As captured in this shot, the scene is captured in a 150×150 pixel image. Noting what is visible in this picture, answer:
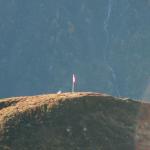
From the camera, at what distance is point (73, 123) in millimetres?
32312

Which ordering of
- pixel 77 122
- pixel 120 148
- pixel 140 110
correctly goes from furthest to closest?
pixel 140 110 < pixel 77 122 < pixel 120 148

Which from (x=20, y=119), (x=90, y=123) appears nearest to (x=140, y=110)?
(x=90, y=123)

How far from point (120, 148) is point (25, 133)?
16.1ft

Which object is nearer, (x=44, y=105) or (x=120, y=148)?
(x=120, y=148)

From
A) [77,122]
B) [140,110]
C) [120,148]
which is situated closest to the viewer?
[120,148]

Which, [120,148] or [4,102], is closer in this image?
[120,148]

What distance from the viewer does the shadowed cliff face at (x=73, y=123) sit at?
100ft

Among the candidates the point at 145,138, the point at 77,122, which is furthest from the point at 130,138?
the point at 77,122

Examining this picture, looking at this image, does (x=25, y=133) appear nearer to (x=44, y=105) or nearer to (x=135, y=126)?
(x=44, y=105)

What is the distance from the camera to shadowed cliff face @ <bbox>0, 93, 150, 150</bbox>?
30.6 m

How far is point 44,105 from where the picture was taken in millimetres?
33688

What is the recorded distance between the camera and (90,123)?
106 feet

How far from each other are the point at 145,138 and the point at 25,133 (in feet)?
20.4

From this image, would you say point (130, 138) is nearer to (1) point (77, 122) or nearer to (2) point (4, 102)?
(1) point (77, 122)
